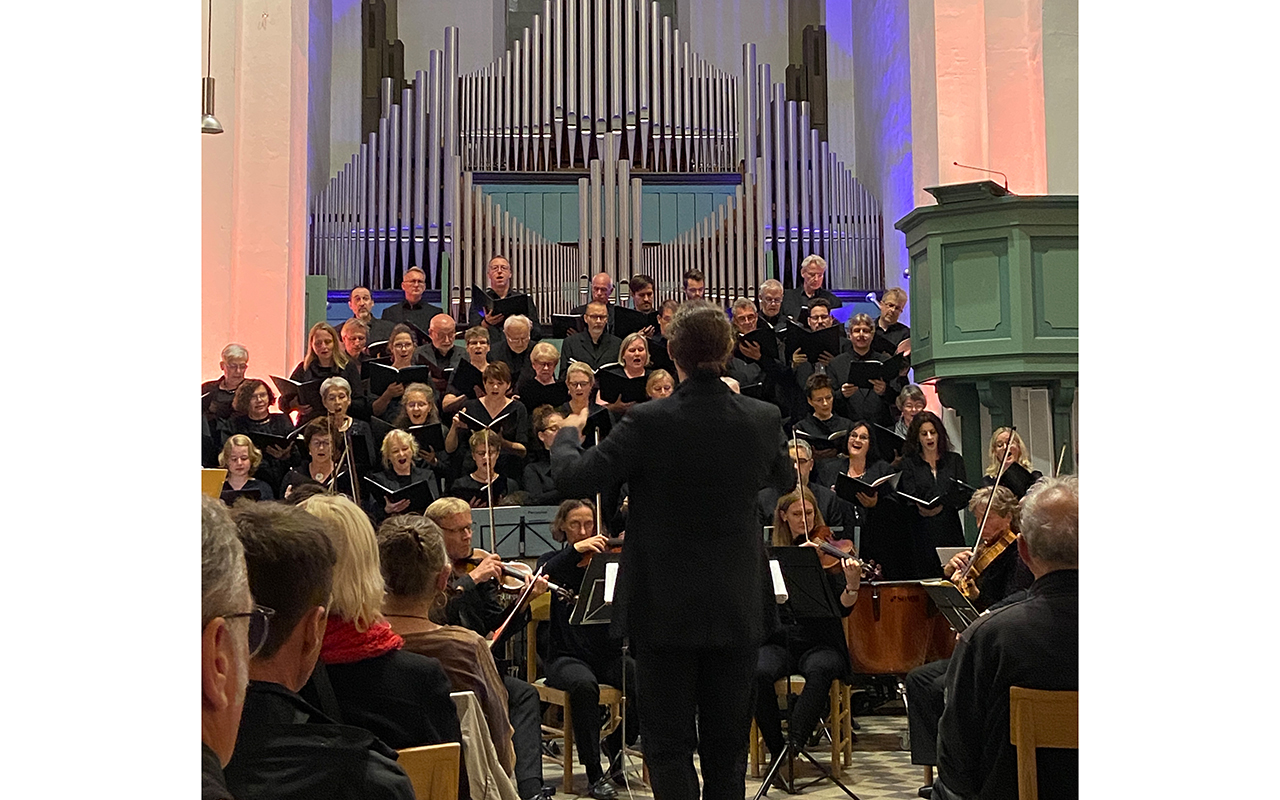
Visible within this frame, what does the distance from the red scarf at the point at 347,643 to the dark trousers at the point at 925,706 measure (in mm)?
2149

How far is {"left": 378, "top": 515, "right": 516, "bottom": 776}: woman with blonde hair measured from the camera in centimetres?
314

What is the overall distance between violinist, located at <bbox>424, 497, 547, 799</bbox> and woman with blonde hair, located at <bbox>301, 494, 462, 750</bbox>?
1340 millimetres

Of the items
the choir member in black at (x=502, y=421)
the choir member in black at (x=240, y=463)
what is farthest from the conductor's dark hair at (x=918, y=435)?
the choir member in black at (x=240, y=463)

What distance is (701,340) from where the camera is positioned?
316cm

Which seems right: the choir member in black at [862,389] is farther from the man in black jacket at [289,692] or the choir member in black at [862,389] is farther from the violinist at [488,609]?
the man in black jacket at [289,692]

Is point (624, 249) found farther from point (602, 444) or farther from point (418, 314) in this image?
point (602, 444)

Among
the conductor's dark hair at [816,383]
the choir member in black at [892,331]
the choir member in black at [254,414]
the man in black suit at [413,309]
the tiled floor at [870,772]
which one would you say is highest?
the man in black suit at [413,309]

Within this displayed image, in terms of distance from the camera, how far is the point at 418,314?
8.69 m

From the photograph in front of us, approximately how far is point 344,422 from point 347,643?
12.5 feet

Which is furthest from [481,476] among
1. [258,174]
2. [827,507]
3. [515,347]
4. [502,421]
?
[258,174]

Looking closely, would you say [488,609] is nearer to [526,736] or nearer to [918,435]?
Answer: [526,736]

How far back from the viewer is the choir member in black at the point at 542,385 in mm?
6680
